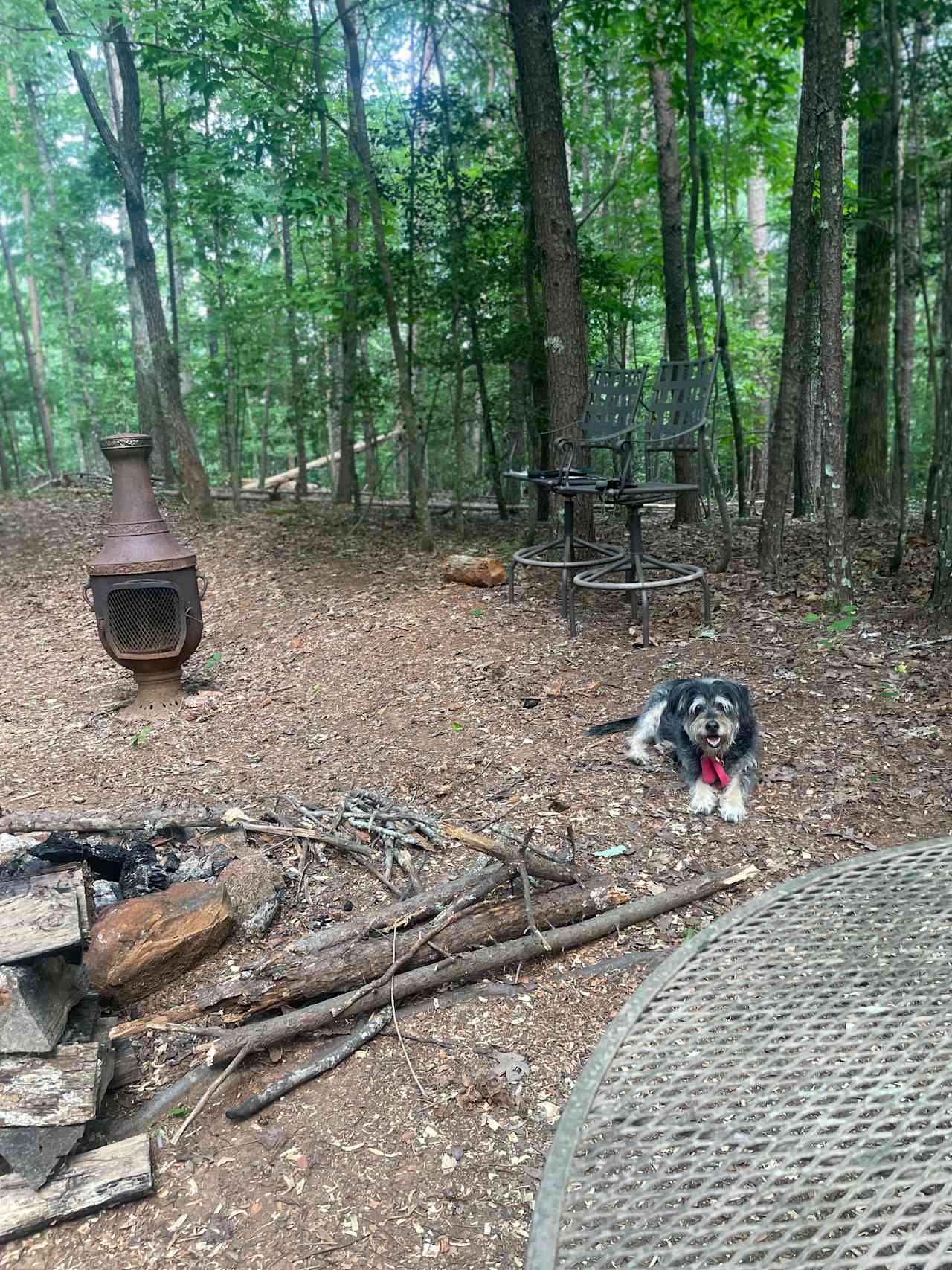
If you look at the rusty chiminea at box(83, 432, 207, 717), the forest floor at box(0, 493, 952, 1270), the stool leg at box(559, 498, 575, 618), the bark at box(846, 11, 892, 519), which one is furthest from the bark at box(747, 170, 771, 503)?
the rusty chiminea at box(83, 432, 207, 717)

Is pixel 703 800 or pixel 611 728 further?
pixel 611 728

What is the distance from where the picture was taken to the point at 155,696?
5445 millimetres

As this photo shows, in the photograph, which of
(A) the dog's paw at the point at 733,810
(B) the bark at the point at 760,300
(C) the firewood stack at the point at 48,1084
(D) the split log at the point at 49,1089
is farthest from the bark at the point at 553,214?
(B) the bark at the point at 760,300

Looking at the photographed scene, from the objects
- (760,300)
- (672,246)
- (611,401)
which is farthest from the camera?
(760,300)

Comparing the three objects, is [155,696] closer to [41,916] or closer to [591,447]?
[41,916]

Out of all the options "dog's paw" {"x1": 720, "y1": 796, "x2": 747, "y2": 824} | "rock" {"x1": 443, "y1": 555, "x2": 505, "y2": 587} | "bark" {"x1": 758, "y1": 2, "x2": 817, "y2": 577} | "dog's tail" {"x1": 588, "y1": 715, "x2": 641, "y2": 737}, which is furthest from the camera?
"rock" {"x1": 443, "y1": 555, "x2": 505, "y2": 587}

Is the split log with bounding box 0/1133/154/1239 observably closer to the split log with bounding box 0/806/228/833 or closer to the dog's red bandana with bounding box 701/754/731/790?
the split log with bounding box 0/806/228/833

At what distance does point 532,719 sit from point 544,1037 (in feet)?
7.35

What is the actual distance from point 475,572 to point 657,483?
1786 millimetres

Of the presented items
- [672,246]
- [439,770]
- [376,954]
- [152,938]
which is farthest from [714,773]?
[672,246]

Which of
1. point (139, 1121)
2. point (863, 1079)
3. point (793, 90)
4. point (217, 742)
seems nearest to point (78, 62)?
point (793, 90)

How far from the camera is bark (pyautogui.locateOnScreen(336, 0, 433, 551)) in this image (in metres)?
7.24

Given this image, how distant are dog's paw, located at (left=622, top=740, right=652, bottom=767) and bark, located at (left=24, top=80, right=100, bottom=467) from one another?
18399 millimetres

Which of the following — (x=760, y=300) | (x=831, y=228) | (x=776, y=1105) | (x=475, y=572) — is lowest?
(x=776, y=1105)
